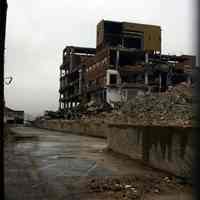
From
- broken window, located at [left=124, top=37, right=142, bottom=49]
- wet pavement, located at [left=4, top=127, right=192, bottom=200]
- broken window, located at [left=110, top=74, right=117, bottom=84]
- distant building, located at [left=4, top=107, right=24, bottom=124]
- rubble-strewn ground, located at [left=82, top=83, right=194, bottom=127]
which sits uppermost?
broken window, located at [left=124, top=37, right=142, bottom=49]

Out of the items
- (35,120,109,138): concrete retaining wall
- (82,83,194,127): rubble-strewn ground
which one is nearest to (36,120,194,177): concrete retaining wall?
(82,83,194,127): rubble-strewn ground

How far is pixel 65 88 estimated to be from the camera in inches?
2822

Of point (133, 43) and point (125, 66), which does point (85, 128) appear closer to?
point (125, 66)

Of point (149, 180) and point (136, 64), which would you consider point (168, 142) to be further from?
point (136, 64)

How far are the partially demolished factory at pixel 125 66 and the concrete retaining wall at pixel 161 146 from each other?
34.4m

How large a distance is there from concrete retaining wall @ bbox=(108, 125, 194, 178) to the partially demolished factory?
34.4 m

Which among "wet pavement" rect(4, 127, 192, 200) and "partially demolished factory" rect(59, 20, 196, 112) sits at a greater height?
"partially demolished factory" rect(59, 20, 196, 112)

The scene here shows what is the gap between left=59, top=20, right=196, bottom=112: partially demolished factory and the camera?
48.9 m

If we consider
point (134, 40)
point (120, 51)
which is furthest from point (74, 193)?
point (134, 40)

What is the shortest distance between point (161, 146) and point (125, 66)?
42628mm

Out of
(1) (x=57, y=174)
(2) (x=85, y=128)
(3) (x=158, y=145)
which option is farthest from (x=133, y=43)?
(1) (x=57, y=174)

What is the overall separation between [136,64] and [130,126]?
4186 cm

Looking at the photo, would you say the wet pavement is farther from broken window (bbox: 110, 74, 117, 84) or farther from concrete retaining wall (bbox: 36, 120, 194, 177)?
broken window (bbox: 110, 74, 117, 84)

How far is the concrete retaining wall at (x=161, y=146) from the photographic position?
6.92 meters
